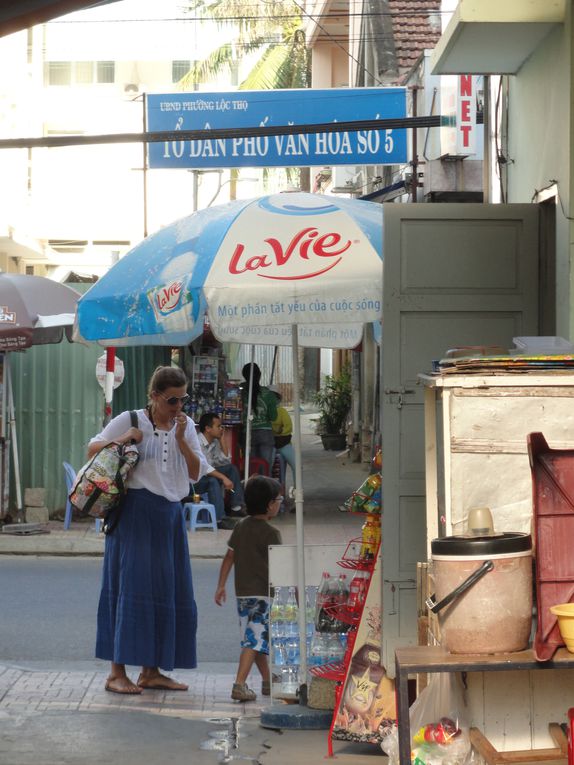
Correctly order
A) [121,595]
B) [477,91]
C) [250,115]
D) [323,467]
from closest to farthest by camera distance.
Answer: [121,595] < [250,115] < [477,91] < [323,467]

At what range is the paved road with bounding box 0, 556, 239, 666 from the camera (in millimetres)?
8719

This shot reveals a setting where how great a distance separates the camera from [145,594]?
6984 mm

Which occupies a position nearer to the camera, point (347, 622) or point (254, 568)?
point (347, 622)

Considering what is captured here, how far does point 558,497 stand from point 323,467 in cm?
1781

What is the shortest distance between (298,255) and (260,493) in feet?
5.21

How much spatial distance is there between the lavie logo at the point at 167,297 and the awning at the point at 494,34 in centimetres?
205

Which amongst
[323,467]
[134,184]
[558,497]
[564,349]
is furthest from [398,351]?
[134,184]

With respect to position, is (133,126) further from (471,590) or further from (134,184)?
(471,590)

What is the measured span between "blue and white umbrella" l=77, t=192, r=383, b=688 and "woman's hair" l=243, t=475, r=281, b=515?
0.29m

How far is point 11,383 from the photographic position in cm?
1477

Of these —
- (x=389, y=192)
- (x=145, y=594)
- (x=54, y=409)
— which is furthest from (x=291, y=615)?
(x=389, y=192)

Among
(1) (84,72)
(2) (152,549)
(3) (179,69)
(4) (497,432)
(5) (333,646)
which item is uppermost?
(3) (179,69)

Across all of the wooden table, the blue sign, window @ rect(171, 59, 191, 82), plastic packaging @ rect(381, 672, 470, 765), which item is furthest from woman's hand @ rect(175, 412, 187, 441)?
window @ rect(171, 59, 191, 82)

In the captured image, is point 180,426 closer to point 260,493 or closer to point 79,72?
point 260,493
